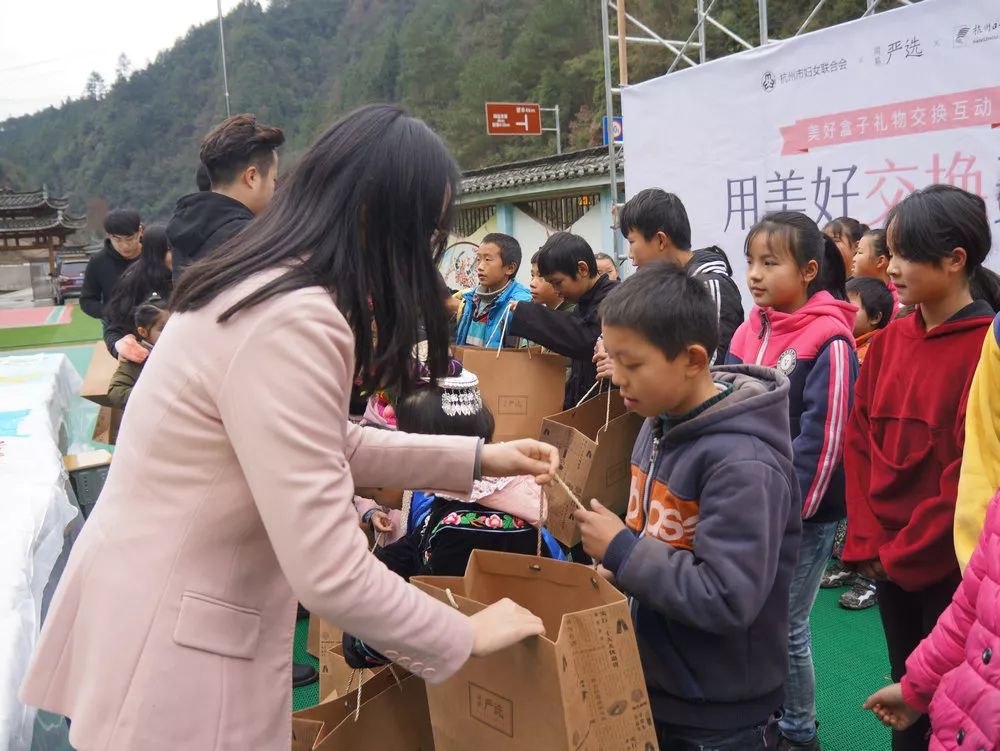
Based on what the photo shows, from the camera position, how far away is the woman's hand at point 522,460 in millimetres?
1376

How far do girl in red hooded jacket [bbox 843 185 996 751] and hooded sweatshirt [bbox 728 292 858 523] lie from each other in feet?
0.55

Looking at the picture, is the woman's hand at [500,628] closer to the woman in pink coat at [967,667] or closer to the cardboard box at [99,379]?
the woman in pink coat at [967,667]

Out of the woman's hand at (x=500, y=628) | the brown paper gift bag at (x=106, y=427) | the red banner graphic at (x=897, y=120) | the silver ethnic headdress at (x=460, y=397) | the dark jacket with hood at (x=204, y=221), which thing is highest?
the red banner graphic at (x=897, y=120)

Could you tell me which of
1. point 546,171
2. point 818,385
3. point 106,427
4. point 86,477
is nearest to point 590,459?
point 818,385

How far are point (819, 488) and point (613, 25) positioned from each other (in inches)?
950

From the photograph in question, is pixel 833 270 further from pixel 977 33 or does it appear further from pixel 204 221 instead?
pixel 977 33

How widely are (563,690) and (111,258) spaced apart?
429 cm

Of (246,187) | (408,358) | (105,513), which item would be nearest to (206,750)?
(105,513)

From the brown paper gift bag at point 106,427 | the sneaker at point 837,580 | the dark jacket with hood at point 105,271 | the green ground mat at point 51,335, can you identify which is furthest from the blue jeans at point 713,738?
the green ground mat at point 51,335

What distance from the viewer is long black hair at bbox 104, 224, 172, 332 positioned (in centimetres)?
365

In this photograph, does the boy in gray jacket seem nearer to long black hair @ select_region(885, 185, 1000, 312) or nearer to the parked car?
long black hair @ select_region(885, 185, 1000, 312)

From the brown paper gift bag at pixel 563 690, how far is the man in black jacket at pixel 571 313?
1.87 metres

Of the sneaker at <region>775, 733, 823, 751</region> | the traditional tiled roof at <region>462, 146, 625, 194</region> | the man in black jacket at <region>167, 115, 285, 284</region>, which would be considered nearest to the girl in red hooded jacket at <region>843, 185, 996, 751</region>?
the sneaker at <region>775, 733, 823, 751</region>

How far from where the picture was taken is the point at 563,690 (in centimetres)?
107
